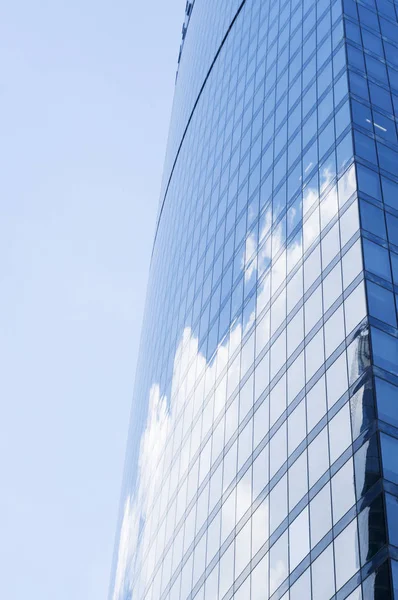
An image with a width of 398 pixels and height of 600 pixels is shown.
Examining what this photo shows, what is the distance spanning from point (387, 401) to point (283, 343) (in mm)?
12425

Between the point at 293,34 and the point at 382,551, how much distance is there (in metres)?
45.9

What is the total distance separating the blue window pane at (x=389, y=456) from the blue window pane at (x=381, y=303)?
6063 millimetres

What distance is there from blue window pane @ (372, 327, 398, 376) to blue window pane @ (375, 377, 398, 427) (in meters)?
0.83

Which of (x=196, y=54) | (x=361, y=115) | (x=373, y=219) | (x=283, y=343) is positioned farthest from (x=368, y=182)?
(x=196, y=54)

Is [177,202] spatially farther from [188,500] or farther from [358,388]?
[358,388]

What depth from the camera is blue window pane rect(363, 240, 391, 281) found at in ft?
137

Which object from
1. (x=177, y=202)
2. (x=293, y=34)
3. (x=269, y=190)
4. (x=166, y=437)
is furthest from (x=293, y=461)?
(x=177, y=202)

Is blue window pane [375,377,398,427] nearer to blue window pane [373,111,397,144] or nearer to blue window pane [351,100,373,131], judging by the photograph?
blue window pane [373,111,397,144]

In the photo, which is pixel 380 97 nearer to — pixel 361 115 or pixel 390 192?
pixel 361 115

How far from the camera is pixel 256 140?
69688 mm

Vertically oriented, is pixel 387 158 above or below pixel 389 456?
above

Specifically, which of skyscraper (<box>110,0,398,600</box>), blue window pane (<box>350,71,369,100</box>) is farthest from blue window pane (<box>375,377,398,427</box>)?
blue window pane (<box>350,71,369,100</box>)

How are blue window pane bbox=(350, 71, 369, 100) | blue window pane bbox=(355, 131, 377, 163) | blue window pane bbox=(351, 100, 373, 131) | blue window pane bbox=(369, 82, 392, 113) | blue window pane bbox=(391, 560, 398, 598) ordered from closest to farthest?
blue window pane bbox=(391, 560, 398, 598) → blue window pane bbox=(355, 131, 377, 163) → blue window pane bbox=(351, 100, 373, 131) → blue window pane bbox=(350, 71, 369, 100) → blue window pane bbox=(369, 82, 392, 113)

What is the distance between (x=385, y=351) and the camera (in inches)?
1518
